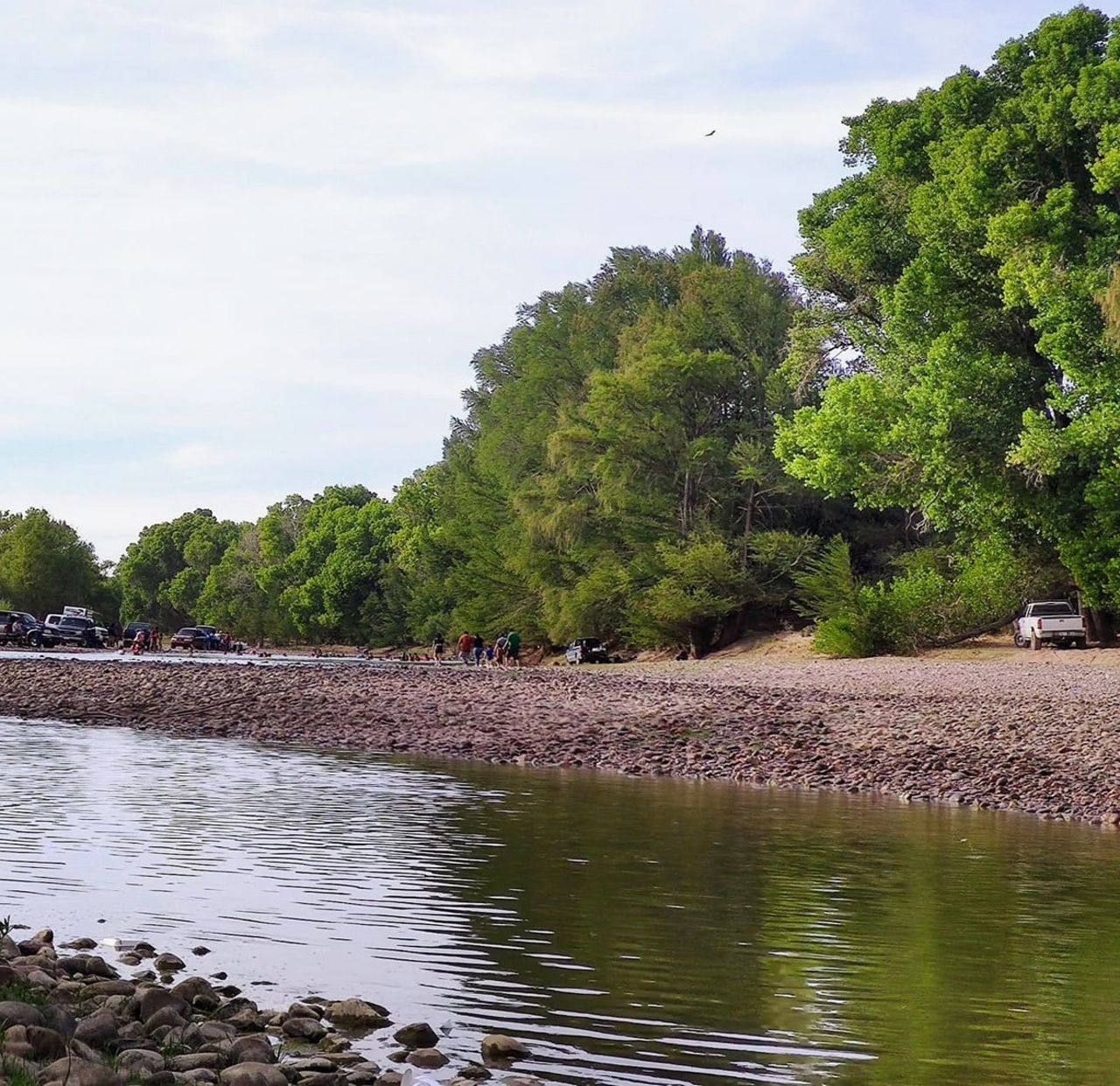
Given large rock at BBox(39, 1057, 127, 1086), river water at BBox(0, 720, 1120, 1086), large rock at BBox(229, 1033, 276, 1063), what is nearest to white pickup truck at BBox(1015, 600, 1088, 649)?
river water at BBox(0, 720, 1120, 1086)

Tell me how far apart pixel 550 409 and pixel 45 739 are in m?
50.4

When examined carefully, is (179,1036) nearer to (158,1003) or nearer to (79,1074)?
(158,1003)

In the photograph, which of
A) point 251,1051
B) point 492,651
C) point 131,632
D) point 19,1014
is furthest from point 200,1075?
point 131,632

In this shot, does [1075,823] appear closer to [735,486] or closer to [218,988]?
[218,988]

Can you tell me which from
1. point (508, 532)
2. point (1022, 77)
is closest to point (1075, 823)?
point (1022, 77)

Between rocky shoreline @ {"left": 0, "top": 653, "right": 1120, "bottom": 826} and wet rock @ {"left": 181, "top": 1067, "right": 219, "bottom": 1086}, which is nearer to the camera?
wet rock @ {"left": 181, "top": 1067, "right": 219, "bottom": 1086}

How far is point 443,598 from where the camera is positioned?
284 feet

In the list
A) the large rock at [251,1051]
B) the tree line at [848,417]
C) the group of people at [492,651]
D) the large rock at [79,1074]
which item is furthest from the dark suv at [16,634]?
the large rock at [79,1074]

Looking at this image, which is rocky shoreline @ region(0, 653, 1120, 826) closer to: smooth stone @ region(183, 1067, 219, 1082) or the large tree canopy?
the large tree canopy

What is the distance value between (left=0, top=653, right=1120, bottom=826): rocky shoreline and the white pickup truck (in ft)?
13.3

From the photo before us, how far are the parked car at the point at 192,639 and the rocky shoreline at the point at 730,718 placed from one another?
5083cm

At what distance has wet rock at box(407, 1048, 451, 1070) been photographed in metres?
7.32

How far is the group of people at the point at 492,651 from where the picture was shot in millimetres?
64500

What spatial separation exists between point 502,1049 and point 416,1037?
1.48ft
